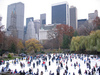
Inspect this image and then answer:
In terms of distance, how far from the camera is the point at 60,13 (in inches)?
6117

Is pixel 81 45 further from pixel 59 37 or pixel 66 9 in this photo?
pixel 66 9

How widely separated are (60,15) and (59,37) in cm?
10931

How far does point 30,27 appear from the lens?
161 meters

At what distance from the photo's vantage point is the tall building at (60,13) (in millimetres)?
152375

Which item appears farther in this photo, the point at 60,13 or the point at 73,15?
the point at 73,15

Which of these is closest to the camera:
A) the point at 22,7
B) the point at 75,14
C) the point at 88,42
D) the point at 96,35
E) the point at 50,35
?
the point at 96,35

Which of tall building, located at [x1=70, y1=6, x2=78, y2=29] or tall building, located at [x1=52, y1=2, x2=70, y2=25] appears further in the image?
tall building, located at [x1=70, y1=6, x2=78, y2=29]

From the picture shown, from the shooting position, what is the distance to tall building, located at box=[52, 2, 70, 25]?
500 feet

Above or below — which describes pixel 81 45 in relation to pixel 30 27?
below

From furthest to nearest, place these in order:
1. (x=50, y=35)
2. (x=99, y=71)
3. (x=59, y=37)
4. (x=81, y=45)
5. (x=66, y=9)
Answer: (x=66, y=9), (x=50, y=35), (x=59, y=37), (x=81, y=45), (x=99, y=71)

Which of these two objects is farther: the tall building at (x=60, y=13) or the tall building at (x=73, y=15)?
the tall building at (x=73, y=15)

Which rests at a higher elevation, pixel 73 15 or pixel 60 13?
pixel 73 15

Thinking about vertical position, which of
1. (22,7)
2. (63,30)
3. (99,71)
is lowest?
(99,71)

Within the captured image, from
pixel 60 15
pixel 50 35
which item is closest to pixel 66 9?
pixel 60 15
